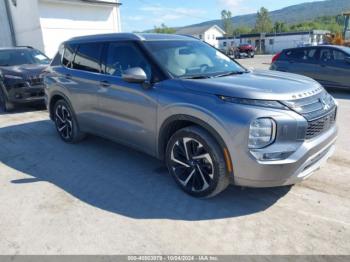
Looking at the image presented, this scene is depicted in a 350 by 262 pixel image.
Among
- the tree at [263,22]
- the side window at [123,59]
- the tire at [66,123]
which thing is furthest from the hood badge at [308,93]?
the tree at [263,22]

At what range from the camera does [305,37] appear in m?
52.3

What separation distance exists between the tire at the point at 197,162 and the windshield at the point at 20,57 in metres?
7.32

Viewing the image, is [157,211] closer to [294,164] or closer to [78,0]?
[294,164]

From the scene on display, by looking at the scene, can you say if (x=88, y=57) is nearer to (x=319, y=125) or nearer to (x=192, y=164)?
(x=192, y=164)

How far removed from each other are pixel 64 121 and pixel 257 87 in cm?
380

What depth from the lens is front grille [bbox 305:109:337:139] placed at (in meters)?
3.08

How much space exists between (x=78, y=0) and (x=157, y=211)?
17217 millimetres

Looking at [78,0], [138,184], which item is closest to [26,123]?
[138,184]

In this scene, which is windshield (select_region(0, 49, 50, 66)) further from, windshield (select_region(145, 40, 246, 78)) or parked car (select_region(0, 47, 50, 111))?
windshield (select_region(145, 40, 246, 78))

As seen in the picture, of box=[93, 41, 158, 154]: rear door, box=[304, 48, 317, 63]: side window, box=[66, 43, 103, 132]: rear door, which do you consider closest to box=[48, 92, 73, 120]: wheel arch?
box=[66, 43, 103, 132]: rear door

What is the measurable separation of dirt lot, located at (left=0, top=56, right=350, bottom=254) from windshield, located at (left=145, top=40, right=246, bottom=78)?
1442 mm

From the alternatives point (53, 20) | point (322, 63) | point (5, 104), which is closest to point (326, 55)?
point (322, 63)

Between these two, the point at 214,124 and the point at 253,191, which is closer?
the point at 214,124

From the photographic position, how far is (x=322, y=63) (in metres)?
10.2
